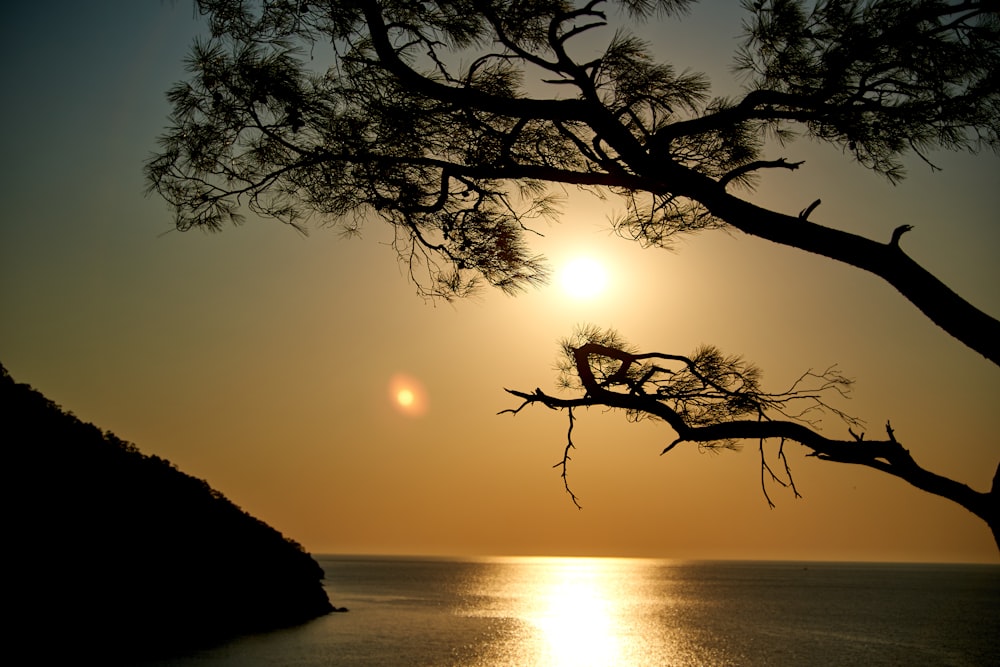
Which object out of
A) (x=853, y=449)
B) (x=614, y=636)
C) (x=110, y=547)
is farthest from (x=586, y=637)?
(x=853, y=449)

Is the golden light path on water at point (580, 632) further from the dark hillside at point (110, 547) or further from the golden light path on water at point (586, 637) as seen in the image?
the dark hillside at point (110, 547)

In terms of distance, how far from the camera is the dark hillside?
758 inches

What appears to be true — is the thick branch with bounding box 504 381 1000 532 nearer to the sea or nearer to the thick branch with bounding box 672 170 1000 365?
the thick branch with bounding box 672 170 1000 365

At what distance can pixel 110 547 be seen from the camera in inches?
869

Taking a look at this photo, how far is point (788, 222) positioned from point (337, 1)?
6.97ft

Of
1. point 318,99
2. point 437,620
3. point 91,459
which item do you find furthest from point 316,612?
point 318,99

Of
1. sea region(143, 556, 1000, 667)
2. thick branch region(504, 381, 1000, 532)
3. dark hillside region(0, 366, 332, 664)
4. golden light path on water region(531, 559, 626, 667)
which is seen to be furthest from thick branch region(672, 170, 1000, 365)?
golden light path on water region(531, 559, 626, 667)

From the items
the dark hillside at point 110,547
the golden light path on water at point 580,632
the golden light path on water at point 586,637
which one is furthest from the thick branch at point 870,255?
the golden light path on water at point 580,632

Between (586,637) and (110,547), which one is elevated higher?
(110,547)

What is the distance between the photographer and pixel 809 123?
3.12m

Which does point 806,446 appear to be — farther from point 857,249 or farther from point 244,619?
point 244,619

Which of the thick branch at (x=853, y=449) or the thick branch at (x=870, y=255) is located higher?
the thick branch at (x=870, y=255)

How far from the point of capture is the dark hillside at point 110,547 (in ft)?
63.2

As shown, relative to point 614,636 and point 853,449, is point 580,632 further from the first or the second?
point 853,449
